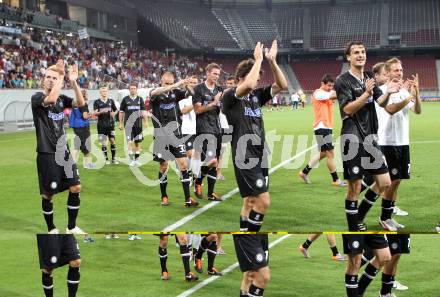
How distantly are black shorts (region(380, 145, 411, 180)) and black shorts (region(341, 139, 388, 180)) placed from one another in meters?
1.33

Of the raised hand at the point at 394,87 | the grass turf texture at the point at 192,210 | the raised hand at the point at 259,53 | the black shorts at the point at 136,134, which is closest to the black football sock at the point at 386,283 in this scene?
the raised hand at the point at 394,87

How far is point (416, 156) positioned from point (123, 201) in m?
9.19

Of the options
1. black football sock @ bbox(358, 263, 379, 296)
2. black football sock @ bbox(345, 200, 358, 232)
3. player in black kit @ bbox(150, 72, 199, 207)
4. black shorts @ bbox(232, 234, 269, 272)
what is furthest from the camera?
player in black kit @ bbox(150, 72, 199, 207)

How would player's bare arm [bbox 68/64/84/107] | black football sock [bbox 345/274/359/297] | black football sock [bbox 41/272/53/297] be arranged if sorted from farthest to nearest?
player's bare arm [bbox 68/64/84/107] < black football sock [bbox 41/272/53/297] < black football sock [bbox 345/274/359/297]

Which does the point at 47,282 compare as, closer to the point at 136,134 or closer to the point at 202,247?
the point at 202,247

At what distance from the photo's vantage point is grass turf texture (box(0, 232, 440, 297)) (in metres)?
8.23

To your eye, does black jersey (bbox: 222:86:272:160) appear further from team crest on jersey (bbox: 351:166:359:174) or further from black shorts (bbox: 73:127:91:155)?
black shorts (bbox: 73:127:91:155)

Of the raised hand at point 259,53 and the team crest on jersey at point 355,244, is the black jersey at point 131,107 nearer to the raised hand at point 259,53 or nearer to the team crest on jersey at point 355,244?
the raised hand at point 259,53

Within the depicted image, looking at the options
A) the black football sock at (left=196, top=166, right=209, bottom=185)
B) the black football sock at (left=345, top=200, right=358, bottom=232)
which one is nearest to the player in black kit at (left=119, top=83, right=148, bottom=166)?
the black football sock at (left=196, top=166, right=209, bottom=185)

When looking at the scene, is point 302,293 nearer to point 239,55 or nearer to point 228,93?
point 228,93

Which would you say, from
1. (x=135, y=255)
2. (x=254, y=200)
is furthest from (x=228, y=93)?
(x=135, y=255)

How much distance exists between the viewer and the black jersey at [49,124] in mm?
9609

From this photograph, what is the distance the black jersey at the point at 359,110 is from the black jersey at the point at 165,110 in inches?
202

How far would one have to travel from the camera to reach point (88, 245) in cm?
974
